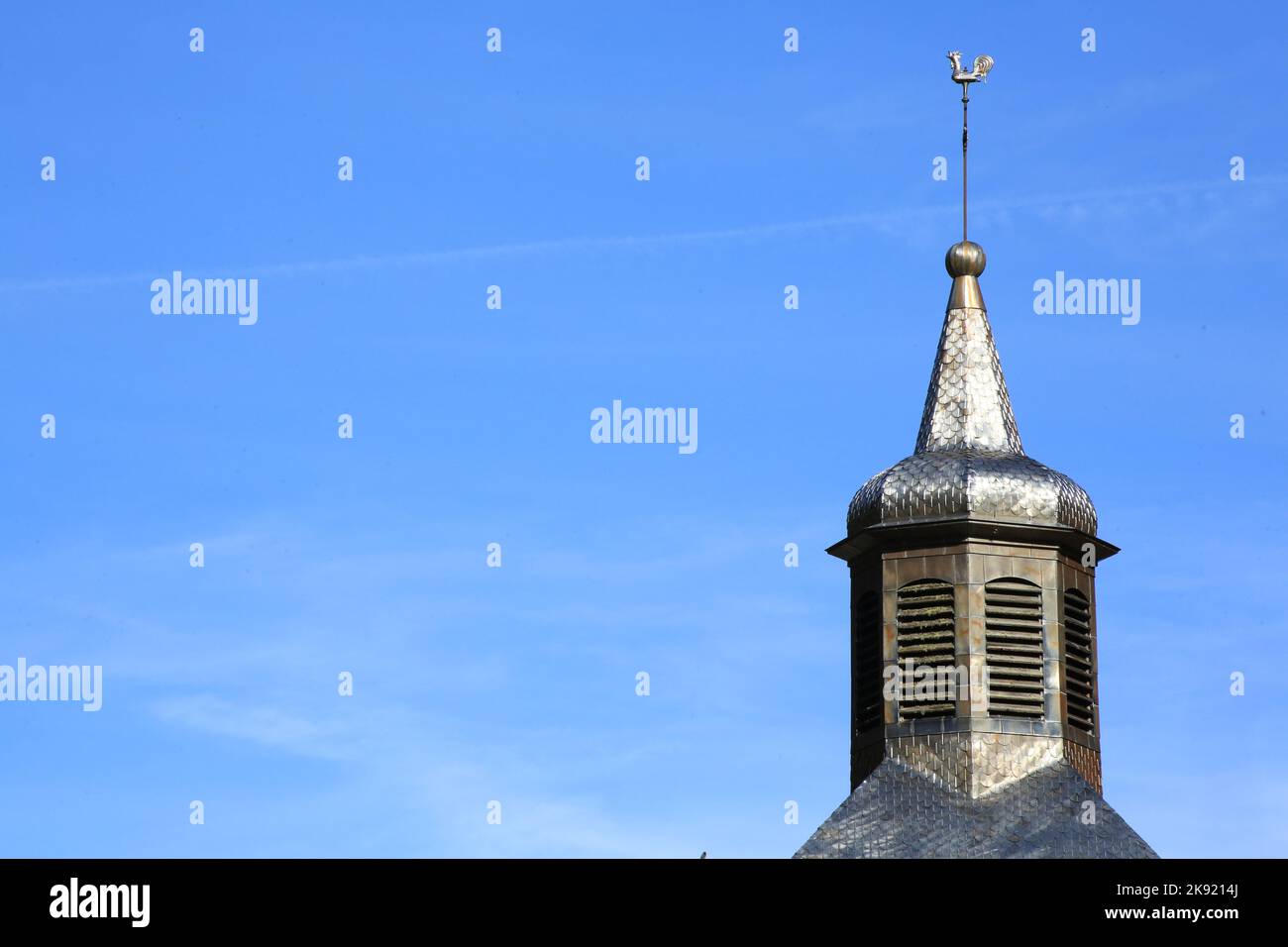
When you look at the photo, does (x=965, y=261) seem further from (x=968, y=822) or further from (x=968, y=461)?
(x=968, y=822)

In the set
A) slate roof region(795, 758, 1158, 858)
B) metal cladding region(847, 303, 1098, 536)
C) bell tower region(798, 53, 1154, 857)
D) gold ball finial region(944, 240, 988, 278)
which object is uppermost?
gold ball finial region(944, 240, 988, 278)

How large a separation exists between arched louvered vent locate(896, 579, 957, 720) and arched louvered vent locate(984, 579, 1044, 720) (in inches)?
33.9

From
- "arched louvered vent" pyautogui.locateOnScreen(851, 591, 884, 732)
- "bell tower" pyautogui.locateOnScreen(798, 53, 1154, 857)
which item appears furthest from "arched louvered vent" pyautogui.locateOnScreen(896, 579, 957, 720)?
"arched louvered vent" pyautogui.locateOnScreen(851, 591, 884, 732)

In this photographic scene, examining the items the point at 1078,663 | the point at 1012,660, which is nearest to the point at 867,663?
the point at 1012,660

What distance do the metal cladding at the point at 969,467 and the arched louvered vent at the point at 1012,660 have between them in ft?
7.72

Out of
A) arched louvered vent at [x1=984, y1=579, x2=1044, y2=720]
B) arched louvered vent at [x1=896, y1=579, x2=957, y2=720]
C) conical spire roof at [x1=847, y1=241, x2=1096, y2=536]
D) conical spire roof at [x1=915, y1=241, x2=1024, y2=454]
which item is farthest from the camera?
conical spire roof at [x1=915, y1=241, x2=1024, y2=454]

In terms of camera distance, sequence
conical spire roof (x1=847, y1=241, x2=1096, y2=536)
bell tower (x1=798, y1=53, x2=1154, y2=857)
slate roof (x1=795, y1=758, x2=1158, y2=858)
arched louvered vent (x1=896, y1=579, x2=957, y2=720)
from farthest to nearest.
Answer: conical spire roof (x1=847, y1=241, x2=1096, y2=536) → arched louvered vent (x1=896, y1=579, x2=957, y2=720) → bell tower (x1=798, y1=53, x2=1154, y2=857) → slate roof (x1=795, y1=758, x2=1158, y2=858)

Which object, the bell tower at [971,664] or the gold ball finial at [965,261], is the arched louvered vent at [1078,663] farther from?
the gold ball finial at [965,261]

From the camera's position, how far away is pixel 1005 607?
7581cm

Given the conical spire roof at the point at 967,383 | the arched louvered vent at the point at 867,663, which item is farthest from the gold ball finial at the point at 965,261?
the arched louvered vent at the point at 867,663

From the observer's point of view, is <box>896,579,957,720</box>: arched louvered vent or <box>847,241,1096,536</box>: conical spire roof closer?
<box>896,579,957,720</box>: arched louvered vent

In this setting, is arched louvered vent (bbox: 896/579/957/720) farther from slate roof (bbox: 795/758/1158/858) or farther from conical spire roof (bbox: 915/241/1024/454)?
conical spire roof (bbox: 915/241/1024/454)

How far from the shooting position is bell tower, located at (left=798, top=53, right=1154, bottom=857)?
74375mm
